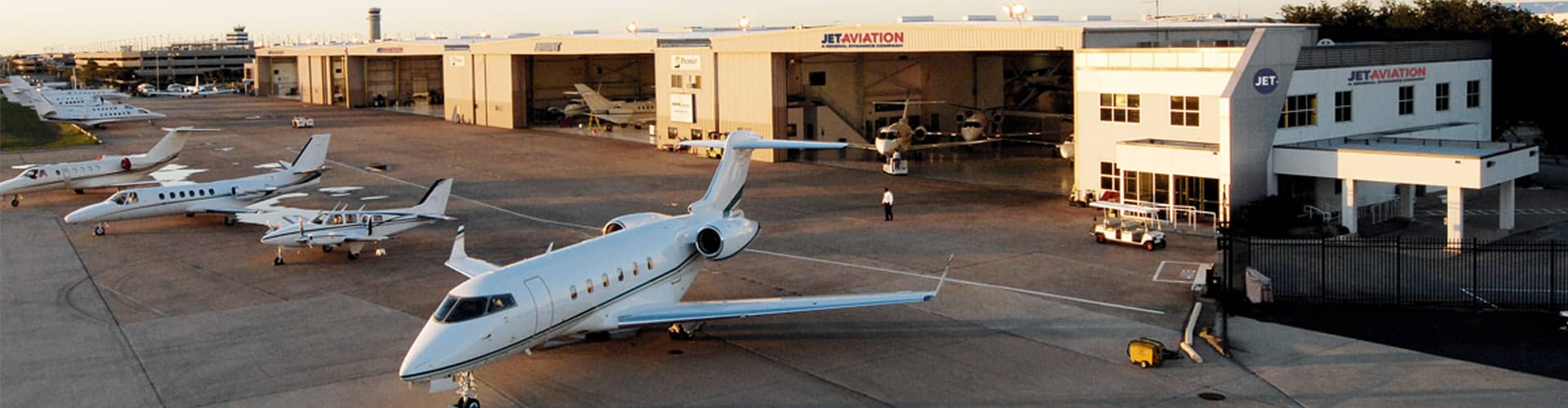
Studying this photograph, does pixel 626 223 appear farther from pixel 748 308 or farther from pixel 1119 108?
pixel 1119 108

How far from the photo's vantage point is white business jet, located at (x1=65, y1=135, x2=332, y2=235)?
40.2 metres


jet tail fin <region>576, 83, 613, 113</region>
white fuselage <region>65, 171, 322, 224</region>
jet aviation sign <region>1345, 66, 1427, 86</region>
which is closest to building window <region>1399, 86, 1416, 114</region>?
jet aviation sign <region>1345, 66, 1427, 86</region>

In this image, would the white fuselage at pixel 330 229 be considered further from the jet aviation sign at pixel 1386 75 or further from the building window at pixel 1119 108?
the jet aviation sign at pixel 1386 75

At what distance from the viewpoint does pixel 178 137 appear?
2100 inches

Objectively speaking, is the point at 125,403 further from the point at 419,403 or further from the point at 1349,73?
the point at 1349,73

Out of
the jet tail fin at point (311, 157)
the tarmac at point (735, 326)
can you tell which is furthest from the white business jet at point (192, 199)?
the tarmac at point (735, 326)

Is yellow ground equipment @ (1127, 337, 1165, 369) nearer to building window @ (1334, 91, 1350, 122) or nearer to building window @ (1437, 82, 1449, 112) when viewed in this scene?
building window @ (1334, 91, 1350, 122)

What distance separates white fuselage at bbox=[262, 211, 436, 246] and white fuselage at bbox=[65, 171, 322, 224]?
337 inches

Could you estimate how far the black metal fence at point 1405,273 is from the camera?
2797cm

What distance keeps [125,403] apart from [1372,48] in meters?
38.9

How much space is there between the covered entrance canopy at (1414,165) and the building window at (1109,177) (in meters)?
5.61

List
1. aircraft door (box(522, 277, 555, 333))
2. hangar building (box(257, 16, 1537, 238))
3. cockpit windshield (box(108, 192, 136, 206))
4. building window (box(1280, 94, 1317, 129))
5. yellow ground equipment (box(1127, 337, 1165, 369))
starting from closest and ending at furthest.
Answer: aircraft door (box(522, 277, 555, 333)) < yellow ground equipment (box(1127, 337, 1165, 369)) < hangar building (box(257, 16, 1537, 238)) < cockpit windshield (box(108, 192, 136, 206)) < building window (box(1280, 94, 1317, 129))

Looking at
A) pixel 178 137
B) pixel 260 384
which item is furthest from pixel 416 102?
pixel 260 384

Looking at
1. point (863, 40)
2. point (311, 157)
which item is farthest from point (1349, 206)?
point (311, 157)
